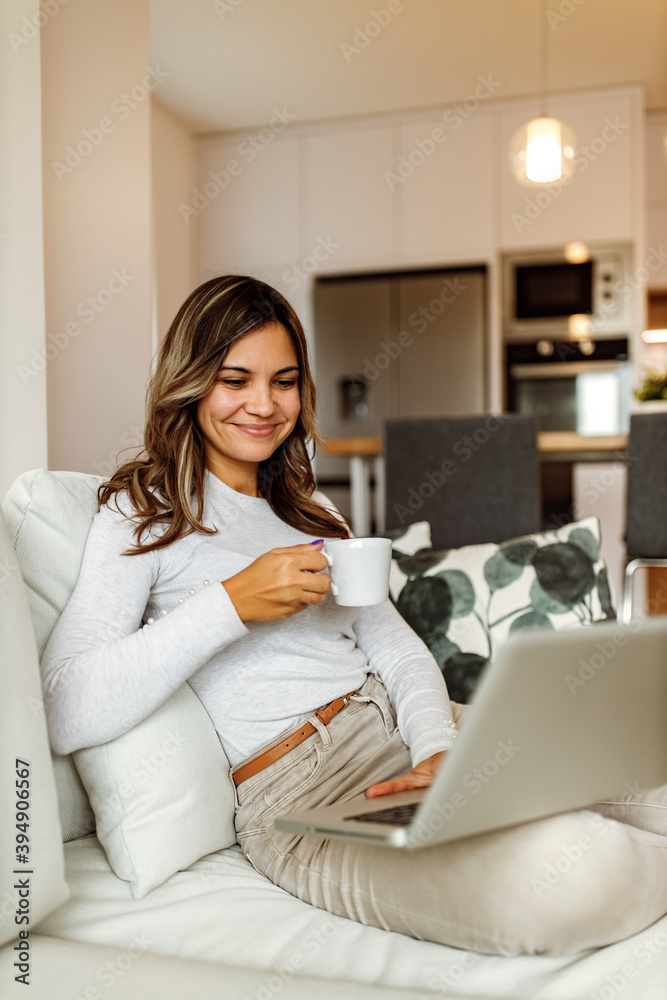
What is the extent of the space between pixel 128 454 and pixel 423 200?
3071mm

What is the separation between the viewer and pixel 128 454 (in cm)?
190

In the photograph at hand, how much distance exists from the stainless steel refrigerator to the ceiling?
877mm

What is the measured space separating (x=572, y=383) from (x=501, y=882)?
3.75 m

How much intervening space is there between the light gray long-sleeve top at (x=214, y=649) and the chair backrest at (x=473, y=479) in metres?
1.21

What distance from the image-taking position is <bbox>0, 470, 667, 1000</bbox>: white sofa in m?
0.83

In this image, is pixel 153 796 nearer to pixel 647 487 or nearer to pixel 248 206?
pixel 647 487

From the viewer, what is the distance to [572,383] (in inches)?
170

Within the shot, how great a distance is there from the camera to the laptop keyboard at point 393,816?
2.47 feet

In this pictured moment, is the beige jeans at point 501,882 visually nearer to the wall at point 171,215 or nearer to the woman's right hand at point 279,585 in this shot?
the woman's right hand at point 279,585

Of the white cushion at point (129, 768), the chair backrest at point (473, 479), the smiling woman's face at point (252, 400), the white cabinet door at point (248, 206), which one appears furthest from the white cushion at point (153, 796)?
the white cabinet door at point (248, 206)

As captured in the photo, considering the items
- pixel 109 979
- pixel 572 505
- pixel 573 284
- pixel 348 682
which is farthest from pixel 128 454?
pixel 573 284

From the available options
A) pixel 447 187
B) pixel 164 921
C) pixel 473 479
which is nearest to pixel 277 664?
pixel 164 921

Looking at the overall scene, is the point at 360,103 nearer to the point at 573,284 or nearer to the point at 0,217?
the point at 573,284

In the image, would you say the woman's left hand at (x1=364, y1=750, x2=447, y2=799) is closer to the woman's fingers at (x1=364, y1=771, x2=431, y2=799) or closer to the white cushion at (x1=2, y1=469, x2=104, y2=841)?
the woman's fingers at (x1=364, y1=771, x2=431, y2=799)
